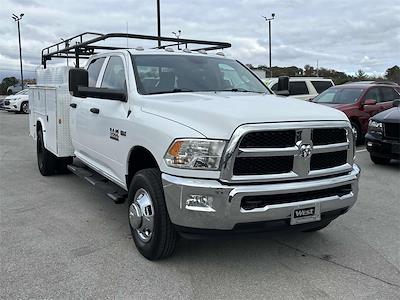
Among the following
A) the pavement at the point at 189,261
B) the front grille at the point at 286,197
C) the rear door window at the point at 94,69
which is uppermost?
the rear door window at the point at 94,69

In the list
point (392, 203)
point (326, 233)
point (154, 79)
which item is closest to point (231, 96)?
point (154, 79)

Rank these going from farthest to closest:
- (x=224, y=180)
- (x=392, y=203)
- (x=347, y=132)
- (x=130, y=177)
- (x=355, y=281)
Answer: (x=392, y=203), (x=130, y=177), (x=347, y=132), (x=355, y=281), (x=224, y=180)

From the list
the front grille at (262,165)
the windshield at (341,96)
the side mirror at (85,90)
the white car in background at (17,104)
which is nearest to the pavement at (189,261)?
the front grille at (262,165)

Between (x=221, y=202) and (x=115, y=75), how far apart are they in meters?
2.57

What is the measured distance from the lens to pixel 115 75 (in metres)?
5.35

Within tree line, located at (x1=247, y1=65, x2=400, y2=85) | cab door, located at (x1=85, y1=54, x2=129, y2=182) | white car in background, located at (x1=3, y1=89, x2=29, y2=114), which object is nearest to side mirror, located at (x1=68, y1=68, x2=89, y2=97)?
cab door, located at (x1=85, y1=54, x2=129, y2=182)

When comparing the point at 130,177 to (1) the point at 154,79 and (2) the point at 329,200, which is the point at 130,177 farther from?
(2) the point at 329,200

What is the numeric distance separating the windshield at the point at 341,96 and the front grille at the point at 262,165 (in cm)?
917

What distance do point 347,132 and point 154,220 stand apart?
6.13 ft

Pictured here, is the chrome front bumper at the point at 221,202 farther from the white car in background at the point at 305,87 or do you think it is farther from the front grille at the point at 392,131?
the white car in background at the point at 305,87

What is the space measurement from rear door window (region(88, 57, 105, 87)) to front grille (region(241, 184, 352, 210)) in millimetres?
3240

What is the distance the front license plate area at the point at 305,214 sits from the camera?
3650mm

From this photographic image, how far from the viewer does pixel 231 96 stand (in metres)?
4.53

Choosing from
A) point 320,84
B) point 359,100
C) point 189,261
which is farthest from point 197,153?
point 320,84
